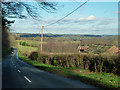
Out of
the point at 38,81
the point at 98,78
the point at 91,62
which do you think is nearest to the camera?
the point at 38,81

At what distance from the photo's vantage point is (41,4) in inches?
474

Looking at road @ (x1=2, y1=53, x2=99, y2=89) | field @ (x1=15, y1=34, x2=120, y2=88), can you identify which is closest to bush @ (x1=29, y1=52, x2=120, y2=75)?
field @ (x1=15, y1=34, x2=120, y2=88)

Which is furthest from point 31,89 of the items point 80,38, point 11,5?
point 80,38

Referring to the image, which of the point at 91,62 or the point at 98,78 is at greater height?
the point at 91,62

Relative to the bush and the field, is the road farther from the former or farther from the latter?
the bush

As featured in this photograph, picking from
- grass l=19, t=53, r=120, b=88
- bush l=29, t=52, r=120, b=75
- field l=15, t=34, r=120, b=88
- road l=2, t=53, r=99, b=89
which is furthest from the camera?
bush l=29, t=52, r=120, b=75

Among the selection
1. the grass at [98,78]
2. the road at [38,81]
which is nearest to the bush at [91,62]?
the grass at [98,78]

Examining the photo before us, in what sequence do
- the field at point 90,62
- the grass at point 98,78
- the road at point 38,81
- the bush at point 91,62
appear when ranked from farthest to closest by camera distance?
the bush at point 91,62 < the field at point 90,62 < the grass at point 98,78 < the road at point 38,81

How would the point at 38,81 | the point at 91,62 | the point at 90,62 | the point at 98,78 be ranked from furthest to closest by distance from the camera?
the point at 90,62, the point at 91,62, the point at 98,78, the point at 38,81

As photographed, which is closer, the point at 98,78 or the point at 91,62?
the point at 98,78

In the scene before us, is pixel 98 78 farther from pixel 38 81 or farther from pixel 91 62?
pixel 91 62

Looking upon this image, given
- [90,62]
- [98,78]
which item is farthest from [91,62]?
[98,78]

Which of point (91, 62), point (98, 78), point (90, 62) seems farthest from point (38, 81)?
point (90, 62)

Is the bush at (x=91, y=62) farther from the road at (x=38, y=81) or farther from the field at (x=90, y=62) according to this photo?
the road at (x=38, y=81)
